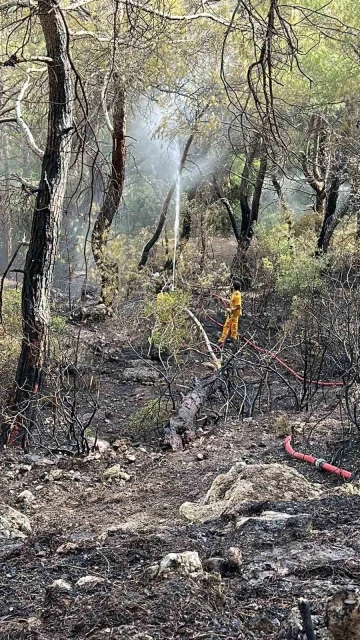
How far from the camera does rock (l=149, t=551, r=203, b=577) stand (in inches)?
103

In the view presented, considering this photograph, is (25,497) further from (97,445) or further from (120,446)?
(120,446)

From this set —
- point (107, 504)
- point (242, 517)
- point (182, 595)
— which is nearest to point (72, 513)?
point (107, 504)

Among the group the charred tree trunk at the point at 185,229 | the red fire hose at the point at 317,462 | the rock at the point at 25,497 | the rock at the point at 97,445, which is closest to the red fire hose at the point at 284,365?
the charred tree trunk at the point at 185,229

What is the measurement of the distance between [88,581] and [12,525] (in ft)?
6.79

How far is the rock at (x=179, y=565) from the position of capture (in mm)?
2604

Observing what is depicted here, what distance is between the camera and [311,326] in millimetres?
11039

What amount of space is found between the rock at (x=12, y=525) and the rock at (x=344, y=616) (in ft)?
9.00

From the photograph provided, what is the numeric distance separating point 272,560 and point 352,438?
3940 millimetres

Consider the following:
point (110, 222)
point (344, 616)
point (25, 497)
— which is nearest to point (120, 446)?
point (25, 497)

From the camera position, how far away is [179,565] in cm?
263

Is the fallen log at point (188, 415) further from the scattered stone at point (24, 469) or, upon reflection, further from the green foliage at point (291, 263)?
the green foliage at point (291, 263)

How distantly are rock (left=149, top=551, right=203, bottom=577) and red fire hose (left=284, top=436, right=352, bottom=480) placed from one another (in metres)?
3.29

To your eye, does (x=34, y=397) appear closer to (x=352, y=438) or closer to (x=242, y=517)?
(x=352, y=438)

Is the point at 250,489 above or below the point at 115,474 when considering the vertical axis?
above
